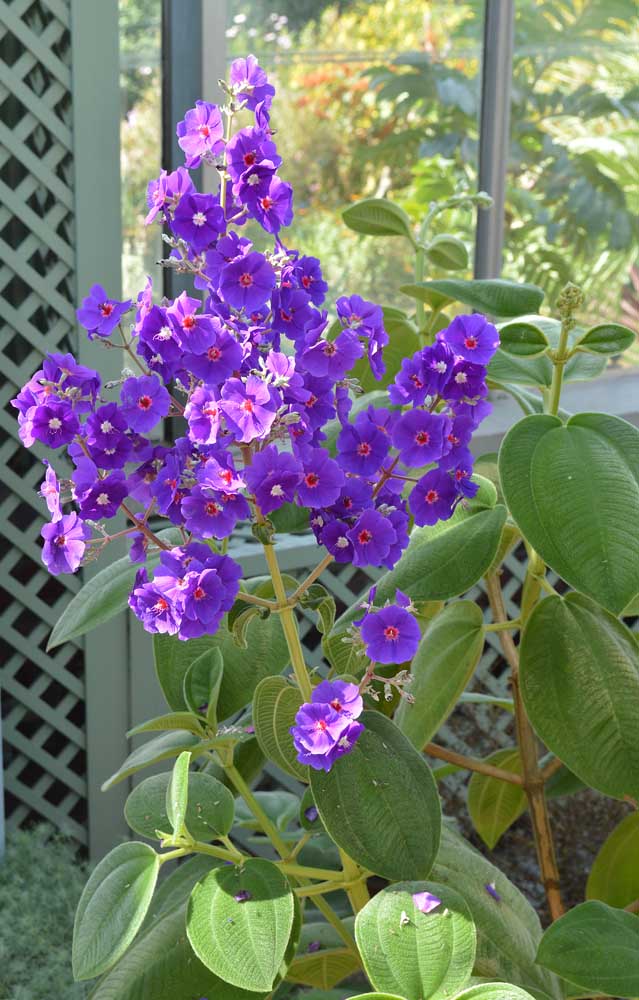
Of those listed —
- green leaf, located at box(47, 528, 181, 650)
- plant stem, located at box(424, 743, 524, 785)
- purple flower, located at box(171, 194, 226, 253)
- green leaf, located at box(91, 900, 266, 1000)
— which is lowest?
green leaf, located at box(91, 900, 266, 1000)

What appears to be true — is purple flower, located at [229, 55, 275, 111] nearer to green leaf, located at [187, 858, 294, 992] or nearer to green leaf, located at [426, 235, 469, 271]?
green leaf, located at [426, 235, 469, 271]

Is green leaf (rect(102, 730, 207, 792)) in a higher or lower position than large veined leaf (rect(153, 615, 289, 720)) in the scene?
lower

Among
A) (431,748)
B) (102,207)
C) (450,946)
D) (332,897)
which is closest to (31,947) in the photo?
(332,897)

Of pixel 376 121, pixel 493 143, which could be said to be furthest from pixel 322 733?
pixel 376 121

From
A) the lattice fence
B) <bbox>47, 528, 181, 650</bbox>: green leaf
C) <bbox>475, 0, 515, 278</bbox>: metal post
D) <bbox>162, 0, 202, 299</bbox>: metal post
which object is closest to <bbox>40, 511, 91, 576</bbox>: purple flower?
<bbox>47, 528, 181, 650</bbox>: green leaf

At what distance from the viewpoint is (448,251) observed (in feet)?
5.00

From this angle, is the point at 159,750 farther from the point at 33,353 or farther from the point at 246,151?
the point at 33,353

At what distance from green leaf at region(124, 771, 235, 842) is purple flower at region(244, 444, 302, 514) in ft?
1.23

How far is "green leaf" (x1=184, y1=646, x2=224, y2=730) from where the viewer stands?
121 cm

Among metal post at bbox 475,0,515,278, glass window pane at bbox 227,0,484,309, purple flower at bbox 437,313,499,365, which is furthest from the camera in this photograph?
glass window pane at bbox 227,0,484,309

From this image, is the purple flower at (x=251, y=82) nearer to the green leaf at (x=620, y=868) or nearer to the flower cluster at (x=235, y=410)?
the flower cluster at (x=235, y=410)

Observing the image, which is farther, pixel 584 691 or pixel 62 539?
pixel 584 691

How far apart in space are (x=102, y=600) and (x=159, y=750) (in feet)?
0.59

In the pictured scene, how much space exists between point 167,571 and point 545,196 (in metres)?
2.77
